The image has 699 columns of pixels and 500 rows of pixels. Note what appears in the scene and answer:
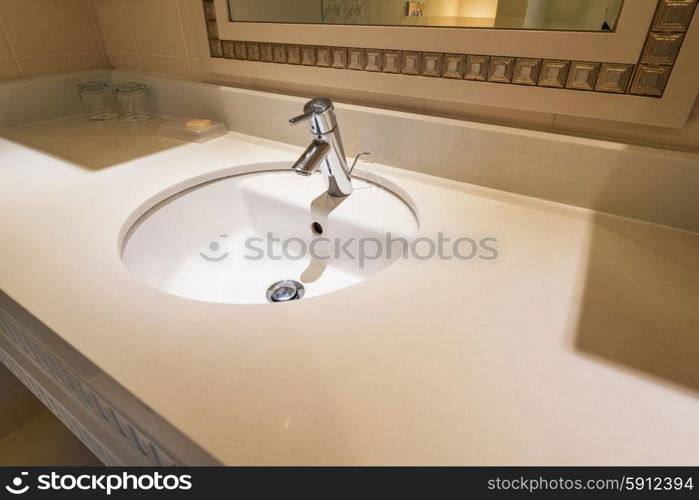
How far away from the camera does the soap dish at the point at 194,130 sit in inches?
32.2

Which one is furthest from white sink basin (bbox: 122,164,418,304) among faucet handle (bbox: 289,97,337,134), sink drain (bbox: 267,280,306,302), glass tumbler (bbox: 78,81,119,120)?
glass tumbler (bbox: 78,81,119,120)

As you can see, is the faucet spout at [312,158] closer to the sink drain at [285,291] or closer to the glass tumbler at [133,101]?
the sink drain at [285,291]

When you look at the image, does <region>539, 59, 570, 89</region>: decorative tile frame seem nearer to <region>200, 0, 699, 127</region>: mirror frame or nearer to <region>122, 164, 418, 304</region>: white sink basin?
<region>200, 0, 699, 127</region>: mirror frame

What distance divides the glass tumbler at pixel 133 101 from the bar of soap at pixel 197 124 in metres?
0.21

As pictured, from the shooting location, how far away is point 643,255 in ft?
1.47

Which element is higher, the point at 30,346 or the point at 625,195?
the point at 625,195

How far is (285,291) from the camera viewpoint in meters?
0.64

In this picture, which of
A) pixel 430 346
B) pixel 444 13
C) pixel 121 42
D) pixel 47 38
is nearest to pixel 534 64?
pixel 444 13

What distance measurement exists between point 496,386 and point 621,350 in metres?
0.12

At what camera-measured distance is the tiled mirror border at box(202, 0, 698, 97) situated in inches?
17.2

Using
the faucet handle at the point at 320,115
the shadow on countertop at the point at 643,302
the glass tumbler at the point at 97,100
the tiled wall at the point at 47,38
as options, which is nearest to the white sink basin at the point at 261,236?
the faucet handle at the point at 320,115

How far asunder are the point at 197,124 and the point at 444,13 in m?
0.53

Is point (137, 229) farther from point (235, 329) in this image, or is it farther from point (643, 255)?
point (643, 255)

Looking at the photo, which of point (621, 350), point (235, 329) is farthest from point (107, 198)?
point (621, 350)
